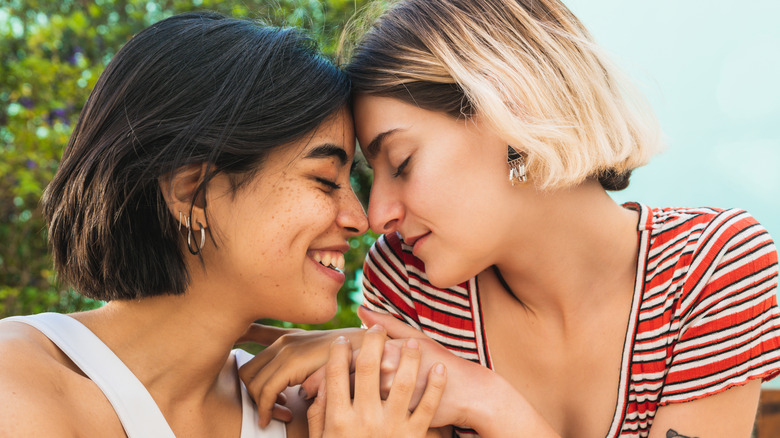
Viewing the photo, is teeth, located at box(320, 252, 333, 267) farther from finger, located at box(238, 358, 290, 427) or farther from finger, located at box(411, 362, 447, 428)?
finger, located at box(411, 362, 447, 428)

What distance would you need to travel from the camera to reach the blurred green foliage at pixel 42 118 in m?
4.31

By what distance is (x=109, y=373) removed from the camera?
1.83 metres

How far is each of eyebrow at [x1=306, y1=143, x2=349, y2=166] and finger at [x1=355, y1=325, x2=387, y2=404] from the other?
1.84 feet

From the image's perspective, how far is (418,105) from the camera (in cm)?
214

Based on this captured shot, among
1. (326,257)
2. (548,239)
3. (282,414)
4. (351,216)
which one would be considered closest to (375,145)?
(351,216)

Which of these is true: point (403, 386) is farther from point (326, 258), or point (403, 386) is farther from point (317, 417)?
point (326, 258)

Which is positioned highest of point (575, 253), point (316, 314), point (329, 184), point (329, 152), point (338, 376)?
point (329, 152)

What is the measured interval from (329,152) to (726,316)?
129cm

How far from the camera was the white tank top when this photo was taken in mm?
1796

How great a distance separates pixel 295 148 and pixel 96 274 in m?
0.67

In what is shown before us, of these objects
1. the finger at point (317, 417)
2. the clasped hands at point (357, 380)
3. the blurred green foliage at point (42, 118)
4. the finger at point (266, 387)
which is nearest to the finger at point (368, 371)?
the clasped hands at point (357, 380)

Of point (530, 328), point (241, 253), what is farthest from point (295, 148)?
point (530, 328)

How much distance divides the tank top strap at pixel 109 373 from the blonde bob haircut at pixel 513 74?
1092 millimetres

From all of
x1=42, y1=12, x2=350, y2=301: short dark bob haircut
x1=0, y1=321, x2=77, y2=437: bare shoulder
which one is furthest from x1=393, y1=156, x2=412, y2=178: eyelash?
x1=0, y1=321, x2=77, y2=437: bare shoulder
